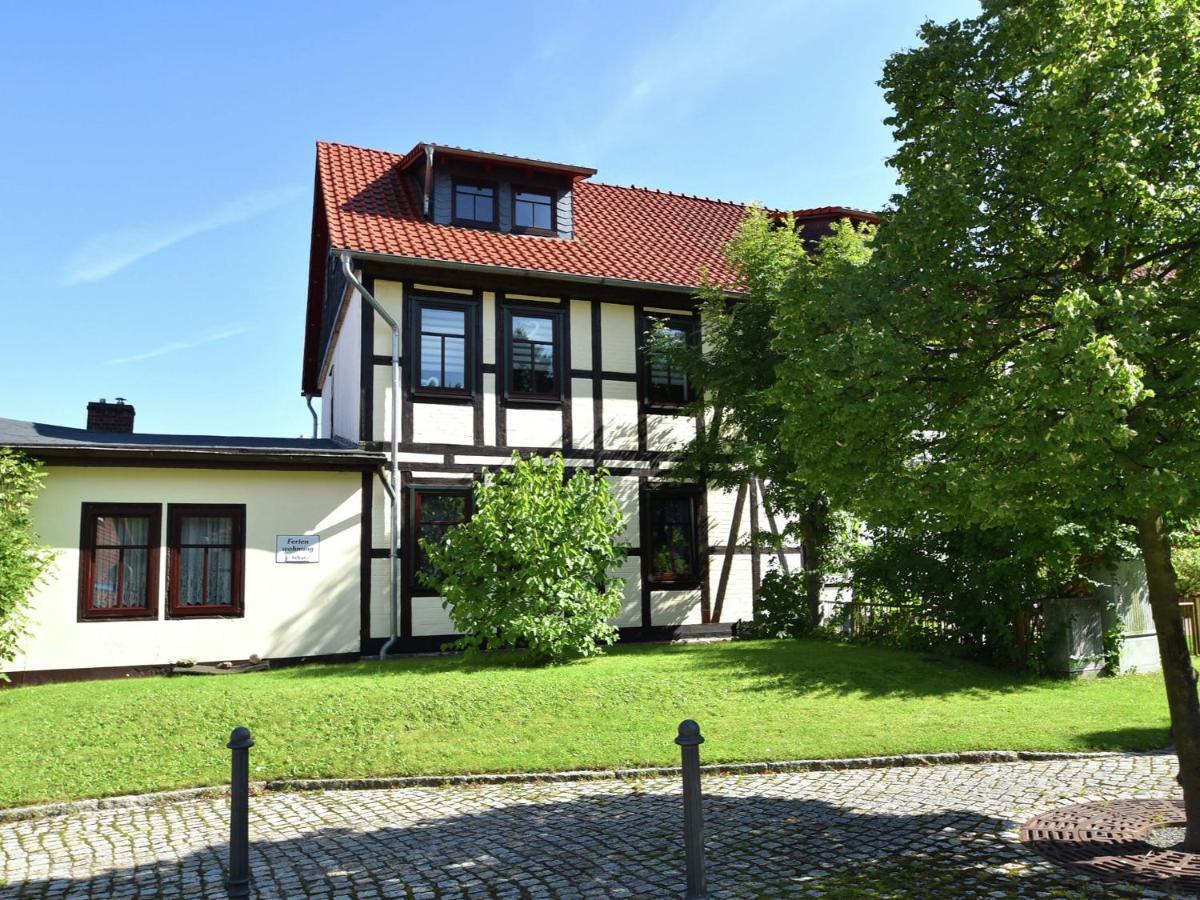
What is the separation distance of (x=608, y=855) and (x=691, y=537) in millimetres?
11603

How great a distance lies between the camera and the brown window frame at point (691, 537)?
1703 cm

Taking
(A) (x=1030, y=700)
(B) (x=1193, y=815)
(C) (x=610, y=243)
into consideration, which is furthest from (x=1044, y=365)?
(C) (x=610, y=243)

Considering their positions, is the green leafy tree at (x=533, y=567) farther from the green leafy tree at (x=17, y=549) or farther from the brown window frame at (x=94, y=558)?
→ the green leafy tree at (x=17, y=549)

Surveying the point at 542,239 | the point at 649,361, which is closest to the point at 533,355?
the point at 649,361

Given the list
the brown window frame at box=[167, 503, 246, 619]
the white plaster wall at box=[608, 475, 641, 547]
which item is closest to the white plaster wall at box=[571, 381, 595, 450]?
the white plaster wall at box=[608, 475, 641, 547]

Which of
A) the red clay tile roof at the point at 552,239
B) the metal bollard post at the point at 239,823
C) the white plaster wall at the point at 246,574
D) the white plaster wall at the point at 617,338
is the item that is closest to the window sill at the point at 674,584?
the white plaster wall at the point at 617,338

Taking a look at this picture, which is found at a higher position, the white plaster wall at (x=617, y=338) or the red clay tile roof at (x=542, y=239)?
the red clay tile roof at (x=542, y=239)

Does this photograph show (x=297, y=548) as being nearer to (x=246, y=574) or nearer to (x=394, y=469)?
(x=246, y=574)

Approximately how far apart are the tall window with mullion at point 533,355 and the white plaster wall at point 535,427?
0.91ft

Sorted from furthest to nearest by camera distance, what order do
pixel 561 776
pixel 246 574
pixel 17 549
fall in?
pixel 246 574, pixel 17 549, pixel 561 776

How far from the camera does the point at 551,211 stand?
1828 cm

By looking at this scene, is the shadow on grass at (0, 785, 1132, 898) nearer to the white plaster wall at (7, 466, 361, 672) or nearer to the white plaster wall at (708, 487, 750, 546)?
the white plaster wall at (7, 466, 361, 672)

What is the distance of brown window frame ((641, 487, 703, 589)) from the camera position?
17031mm

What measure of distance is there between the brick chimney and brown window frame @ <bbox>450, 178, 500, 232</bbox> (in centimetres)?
735
